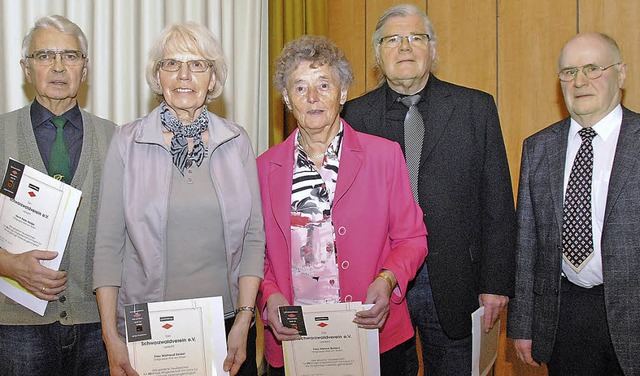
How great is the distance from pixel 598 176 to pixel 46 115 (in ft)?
7.00

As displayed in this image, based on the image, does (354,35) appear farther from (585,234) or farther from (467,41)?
(585,234)

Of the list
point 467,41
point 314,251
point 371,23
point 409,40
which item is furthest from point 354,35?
point 314,251

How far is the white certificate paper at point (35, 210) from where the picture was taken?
210 cm

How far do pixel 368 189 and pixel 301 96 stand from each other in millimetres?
434

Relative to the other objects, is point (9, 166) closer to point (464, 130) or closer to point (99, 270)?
point (99, 270)

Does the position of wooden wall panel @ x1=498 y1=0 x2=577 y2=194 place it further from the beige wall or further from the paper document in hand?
the paper document in hand

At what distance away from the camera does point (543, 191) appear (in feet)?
8.21

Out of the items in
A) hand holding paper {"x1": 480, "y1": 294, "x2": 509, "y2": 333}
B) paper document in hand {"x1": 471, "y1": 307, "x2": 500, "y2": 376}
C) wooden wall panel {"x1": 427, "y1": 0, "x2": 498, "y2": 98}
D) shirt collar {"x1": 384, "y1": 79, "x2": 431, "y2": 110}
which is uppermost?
wooden wall panel {"x1": 427, "y1": 0, "x2": 498, "y2": 98}

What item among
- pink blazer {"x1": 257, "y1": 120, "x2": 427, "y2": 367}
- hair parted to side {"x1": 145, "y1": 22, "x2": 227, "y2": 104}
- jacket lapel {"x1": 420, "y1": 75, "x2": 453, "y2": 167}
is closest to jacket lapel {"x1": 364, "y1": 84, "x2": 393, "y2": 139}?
jacket lapel {"x1": 420, "y1": 75, "x2": 453, "y2": 167}

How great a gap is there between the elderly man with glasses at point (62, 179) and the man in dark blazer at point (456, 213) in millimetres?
1216

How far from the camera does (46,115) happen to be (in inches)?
93.4

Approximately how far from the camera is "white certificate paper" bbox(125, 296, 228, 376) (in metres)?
1.98

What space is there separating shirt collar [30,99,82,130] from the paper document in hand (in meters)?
1.70

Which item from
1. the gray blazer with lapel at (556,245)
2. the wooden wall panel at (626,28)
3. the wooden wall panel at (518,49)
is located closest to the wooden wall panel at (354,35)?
the wooden wall panel at (518,49)
